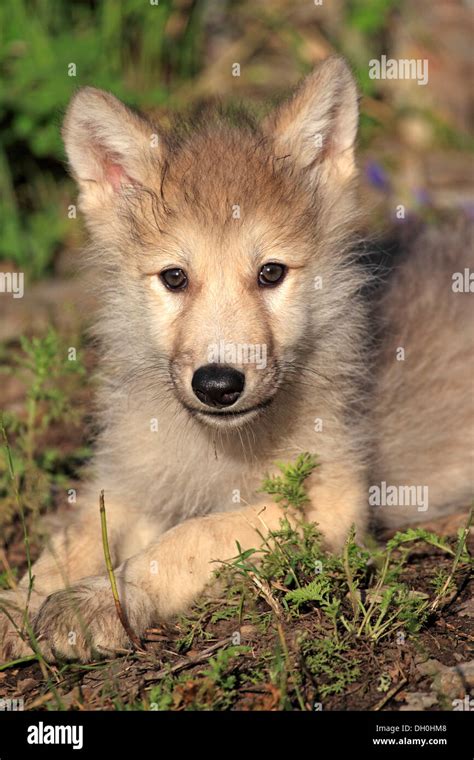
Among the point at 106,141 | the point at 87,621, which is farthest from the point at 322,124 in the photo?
the point at 87,621

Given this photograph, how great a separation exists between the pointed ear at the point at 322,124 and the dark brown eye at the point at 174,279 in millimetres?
658

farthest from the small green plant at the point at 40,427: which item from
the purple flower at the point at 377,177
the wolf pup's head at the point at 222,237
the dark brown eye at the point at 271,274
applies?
the purple flower at the point at 377,177

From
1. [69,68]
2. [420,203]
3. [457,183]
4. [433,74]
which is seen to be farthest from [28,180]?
[433,74]

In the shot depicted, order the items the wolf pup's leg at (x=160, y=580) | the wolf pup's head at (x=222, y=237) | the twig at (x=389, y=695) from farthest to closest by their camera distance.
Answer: the wolf pup's head at (x=222, y=237) < the wolf pup's leg at (x=160, y=580) < the twig at (x=389, y=695)

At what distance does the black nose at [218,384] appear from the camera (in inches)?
122

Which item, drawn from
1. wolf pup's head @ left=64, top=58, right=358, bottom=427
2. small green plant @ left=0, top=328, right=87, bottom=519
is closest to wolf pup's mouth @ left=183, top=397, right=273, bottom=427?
wolf pup's head @ left=64, top=58, right=358, bottom=427

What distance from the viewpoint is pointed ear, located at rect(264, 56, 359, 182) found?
11.9 feet

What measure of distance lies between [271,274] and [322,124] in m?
0.72

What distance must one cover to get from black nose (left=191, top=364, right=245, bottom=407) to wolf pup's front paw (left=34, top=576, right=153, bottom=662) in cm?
77

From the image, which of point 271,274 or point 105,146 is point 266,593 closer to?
point 271,274

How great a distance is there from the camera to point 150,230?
353cm

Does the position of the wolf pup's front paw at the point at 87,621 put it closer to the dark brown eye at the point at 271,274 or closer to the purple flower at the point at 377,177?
the dark brown eye at the point at 271,274

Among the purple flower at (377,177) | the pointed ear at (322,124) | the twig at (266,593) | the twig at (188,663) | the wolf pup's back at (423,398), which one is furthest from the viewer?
the purple flower at (377,177)

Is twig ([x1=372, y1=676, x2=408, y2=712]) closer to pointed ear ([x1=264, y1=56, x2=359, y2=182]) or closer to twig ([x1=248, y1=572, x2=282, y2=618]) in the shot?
twig ([x1=248, y1=572, x2=282, y2=618])
